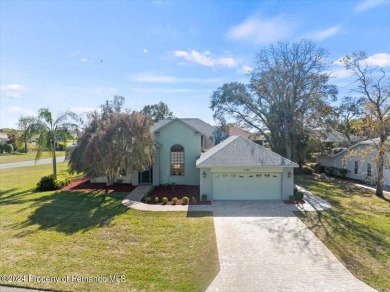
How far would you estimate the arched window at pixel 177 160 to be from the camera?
2267 centimetres

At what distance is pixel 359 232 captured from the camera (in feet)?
40.5

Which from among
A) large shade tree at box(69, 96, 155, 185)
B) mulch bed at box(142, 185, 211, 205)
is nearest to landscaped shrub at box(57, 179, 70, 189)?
large shade tree at box(69, 96, 155, 185)

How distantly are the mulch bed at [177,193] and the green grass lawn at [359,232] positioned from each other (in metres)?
7.38

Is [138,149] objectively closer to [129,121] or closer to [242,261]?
[129,121]

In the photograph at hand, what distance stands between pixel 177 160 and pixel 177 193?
4032 mm

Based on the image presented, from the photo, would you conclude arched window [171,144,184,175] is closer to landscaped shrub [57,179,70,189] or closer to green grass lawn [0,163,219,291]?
green grass lawn [0,163,219,291]

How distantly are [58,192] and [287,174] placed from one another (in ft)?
59.1

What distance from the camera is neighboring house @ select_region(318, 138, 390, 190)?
23.9 metres

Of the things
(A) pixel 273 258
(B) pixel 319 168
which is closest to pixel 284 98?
(B) pixel 319 168

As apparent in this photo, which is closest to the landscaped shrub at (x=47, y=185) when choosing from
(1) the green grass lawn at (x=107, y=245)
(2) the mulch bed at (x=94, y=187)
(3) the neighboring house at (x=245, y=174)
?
(2) the mulch bed at (x=94, y=187)

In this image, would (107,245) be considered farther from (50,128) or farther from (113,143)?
(50,128)

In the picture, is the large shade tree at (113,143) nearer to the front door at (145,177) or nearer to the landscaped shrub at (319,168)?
the front door at (145,177)

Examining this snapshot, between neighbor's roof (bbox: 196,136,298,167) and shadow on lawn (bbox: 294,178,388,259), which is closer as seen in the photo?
shadow on lawn (bbox: 294,178,388,259)

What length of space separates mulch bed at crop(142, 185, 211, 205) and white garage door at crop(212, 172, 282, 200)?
135 cm
